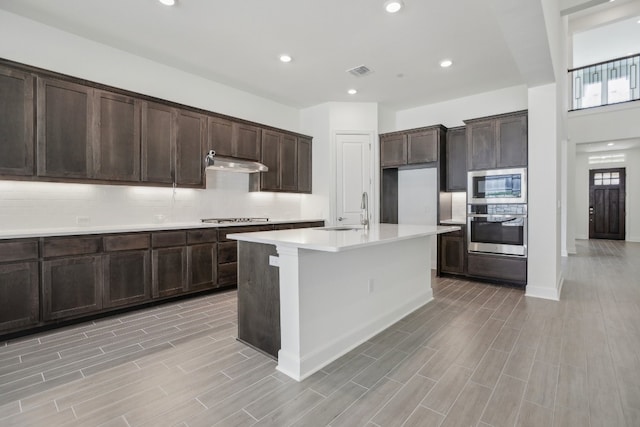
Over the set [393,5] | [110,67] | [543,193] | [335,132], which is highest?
[393,5]

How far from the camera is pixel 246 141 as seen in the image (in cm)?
489

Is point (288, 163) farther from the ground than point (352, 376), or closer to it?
farther from the ground

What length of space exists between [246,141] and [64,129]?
7.54 ft

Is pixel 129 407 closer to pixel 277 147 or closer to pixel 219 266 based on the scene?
pixel 219 266

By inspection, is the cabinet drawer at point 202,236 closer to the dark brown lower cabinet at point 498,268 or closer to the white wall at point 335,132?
the white wall at point 335,132

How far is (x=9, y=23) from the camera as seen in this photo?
3.07 m

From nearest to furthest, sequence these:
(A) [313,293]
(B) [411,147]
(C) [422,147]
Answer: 1. (A) [313,293]
2. (C) [422,147]
3. (B) [411,147]

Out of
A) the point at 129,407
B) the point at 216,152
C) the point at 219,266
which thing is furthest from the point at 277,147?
the point at 129,407

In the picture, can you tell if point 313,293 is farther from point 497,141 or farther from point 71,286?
point 497,141

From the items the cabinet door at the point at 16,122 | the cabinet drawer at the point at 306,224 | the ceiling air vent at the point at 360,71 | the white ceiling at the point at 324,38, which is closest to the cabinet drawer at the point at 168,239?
the cabinet door at the point at 16,122

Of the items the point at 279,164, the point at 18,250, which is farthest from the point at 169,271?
the point at 279,164

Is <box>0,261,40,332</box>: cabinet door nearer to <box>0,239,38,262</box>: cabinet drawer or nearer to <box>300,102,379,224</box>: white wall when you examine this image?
<box>0,239,38,262</box>: cabinet drawer

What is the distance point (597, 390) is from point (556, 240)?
253 centimetres

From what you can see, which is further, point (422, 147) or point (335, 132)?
point (335, 132)
